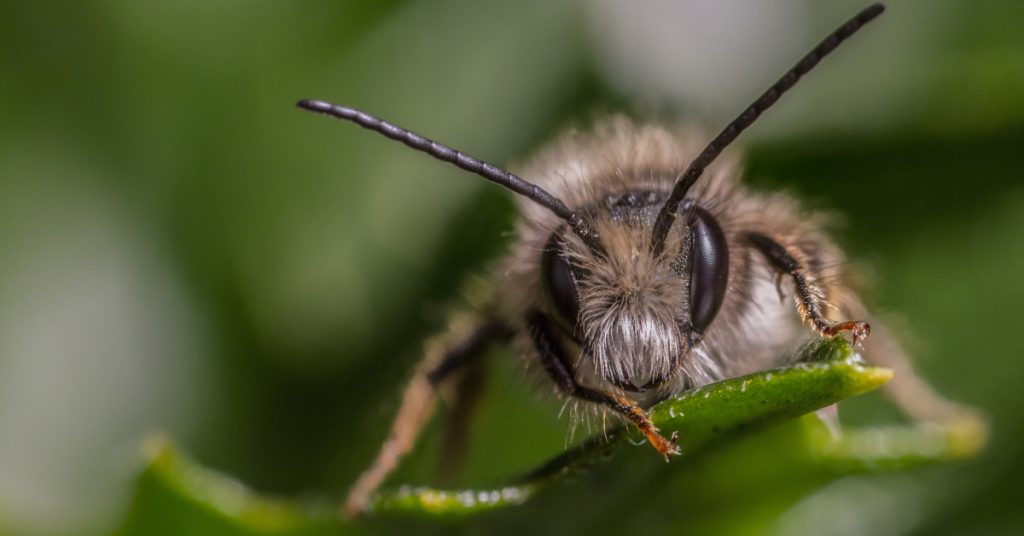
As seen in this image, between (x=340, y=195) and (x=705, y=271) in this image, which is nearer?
(x=705, y=271)

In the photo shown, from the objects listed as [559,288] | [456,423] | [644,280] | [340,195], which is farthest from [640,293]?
[340,195]

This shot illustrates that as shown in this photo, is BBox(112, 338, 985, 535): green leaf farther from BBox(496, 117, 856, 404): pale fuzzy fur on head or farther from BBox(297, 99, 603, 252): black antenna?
BBox(297, 99, 603, 252): black antenna

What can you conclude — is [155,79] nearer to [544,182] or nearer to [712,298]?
[544,182]

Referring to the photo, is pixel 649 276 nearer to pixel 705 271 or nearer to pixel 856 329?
pixel 705 271

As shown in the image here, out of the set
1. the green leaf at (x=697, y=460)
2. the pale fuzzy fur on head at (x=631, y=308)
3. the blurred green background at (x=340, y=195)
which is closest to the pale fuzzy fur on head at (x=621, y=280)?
the pale fuzzy fur on head at (x=631, y=308)

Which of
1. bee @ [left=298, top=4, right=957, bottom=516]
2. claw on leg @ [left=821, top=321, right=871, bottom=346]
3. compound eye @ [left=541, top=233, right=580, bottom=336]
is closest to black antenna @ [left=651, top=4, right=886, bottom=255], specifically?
bee @ [left=298, top=4, right=957, bottom=516]

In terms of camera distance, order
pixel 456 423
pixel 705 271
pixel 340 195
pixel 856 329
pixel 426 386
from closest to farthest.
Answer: pixel 856 329 → pixel 705 271 → pixel 426 386 → pixel 456 423 → pixel 340 195

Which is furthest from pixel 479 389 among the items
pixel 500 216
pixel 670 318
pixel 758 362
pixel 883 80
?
pixel 883 80
